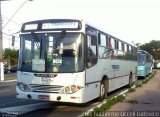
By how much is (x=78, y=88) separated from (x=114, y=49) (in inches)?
234

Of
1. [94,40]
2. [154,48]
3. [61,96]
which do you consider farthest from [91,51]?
[154,48]

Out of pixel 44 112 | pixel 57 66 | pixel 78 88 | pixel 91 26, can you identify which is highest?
pixel 91 26

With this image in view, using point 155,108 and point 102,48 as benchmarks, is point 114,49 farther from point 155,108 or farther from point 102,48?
point 155,108

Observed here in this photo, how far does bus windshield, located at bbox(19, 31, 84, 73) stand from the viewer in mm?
11297

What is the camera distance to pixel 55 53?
37.4 feet

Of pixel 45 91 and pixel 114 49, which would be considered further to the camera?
pixel 114 49

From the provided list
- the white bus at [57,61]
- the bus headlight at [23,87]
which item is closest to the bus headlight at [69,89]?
the white bus at [57,61]

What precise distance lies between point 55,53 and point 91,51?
1.52 metres

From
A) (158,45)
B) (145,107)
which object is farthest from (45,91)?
(158,45)

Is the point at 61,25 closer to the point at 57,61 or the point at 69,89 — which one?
the point at 57,61

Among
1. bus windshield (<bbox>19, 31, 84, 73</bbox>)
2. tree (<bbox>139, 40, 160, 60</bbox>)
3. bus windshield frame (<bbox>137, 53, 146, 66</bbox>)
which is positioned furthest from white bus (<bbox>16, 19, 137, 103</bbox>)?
tree (<bbox>139, 40, 160, 60</bbox>)

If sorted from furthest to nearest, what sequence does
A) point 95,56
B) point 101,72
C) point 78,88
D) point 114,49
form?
point 114,49
point 101,72
point 95,56
point 78,88

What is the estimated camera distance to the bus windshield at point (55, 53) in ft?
37.1

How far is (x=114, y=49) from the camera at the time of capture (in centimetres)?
1670
